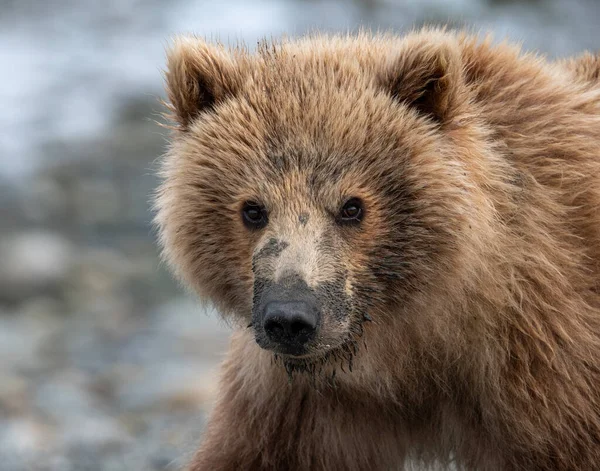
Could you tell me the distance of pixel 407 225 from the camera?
4.59 m

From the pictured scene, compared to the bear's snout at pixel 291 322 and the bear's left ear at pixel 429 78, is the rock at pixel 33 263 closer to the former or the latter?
the bear's left ear at pixel 429 78

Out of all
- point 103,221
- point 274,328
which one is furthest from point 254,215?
point 103,221

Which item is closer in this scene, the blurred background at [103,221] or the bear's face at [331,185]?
the bear's face at [331,185]

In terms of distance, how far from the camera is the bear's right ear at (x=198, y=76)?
489cm

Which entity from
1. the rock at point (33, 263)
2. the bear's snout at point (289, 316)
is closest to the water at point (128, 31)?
the rock at point (33, 263)

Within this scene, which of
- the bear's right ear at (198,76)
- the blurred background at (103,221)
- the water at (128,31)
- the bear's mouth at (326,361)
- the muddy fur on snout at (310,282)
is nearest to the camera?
the muddy fur on snout at (310,282)

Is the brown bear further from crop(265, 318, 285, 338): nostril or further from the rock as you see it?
the rock

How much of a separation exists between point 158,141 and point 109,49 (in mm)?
3366

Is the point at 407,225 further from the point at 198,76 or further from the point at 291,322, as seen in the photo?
the point at 198,76

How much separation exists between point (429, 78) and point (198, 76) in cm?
104

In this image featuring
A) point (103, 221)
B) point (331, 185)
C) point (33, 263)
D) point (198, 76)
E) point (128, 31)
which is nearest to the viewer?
point (331, 185)

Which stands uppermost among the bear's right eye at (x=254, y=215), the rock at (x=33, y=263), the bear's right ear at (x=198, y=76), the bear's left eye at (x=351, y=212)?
the bear's right ear at (x=198, y=76)

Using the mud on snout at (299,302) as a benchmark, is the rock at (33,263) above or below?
below

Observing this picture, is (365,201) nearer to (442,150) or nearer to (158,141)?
(442,150)
